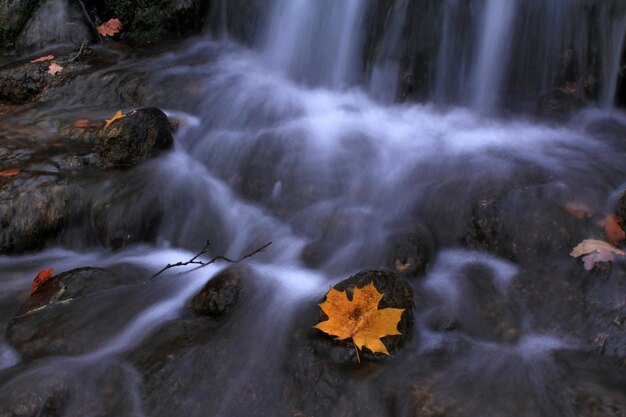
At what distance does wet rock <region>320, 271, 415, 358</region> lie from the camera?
263 cm

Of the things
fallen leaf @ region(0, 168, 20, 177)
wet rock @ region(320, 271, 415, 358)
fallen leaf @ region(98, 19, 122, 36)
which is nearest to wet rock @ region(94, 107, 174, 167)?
fallen leaf @ region(0, 168, 20, 177)

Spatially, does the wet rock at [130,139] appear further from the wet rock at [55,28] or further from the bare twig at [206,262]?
the wet rock at [55,28]

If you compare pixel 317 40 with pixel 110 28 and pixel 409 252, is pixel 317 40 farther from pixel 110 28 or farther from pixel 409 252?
pixel 409 252

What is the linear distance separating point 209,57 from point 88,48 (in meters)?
1.37

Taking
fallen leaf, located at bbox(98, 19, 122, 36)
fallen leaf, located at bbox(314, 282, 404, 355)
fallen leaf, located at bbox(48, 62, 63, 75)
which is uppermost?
fallen leaf, located at bbox(98, 19, 122, 36)

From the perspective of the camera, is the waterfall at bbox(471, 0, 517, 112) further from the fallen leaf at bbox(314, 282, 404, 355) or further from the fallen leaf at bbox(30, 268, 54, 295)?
the fallen leaf at bbox(30, 268, 54, 295)

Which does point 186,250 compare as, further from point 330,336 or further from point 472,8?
point 472,8

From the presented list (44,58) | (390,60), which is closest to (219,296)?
(390,60)

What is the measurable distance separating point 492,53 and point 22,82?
463 cm

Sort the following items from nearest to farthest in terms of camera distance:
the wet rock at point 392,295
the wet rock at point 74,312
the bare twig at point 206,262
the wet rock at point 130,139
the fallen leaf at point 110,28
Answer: the wet rock at point 392,295 → the wet rock at point 74,312 → the bare twig at point 206,262 → the wet rock at point 130,139 → the fallen leaf at point 110,28

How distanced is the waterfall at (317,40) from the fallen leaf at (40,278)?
131 inches

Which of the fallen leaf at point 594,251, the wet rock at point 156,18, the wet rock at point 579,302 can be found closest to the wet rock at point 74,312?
the wet rock at point 579,302

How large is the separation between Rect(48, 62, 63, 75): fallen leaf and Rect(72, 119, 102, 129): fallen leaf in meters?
1.22

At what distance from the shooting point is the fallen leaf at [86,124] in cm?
479
